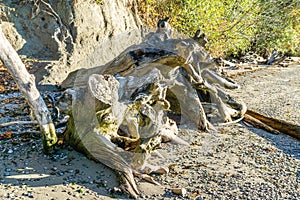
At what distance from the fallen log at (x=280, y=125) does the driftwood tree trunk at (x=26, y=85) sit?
4798mm

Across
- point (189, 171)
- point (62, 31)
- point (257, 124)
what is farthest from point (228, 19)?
point (189, 171)

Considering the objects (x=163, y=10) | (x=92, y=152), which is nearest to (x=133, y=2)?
(x=163, y=10)

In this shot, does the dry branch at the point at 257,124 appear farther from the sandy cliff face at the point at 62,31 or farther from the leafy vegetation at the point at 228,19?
the leafy vegetation at the point at 228,19

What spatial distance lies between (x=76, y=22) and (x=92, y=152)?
6368 millimetres

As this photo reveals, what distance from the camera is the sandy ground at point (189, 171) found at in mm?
4008

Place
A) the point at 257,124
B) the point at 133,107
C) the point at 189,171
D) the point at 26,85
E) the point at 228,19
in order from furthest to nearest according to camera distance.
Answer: the point at 228,19 → the point at 257,124 → the point at 133,107 → the point at 189,171 → the point at 26,85

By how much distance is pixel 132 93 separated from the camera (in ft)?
16.4

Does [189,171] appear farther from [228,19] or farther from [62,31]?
[228,19]

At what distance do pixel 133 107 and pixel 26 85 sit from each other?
1.51 metres

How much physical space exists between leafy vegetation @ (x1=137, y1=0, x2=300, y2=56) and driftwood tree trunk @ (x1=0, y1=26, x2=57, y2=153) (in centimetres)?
898

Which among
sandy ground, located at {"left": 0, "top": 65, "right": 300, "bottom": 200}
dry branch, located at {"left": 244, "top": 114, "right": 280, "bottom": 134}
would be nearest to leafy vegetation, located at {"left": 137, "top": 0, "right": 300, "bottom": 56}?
dry branch, located at {"left": 244, "top": 114, "right": 280, "bottom": 134}

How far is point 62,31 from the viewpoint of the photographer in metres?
9.95

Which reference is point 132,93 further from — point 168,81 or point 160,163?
point 168,81

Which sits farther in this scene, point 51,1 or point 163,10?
Answer: point 163,10
